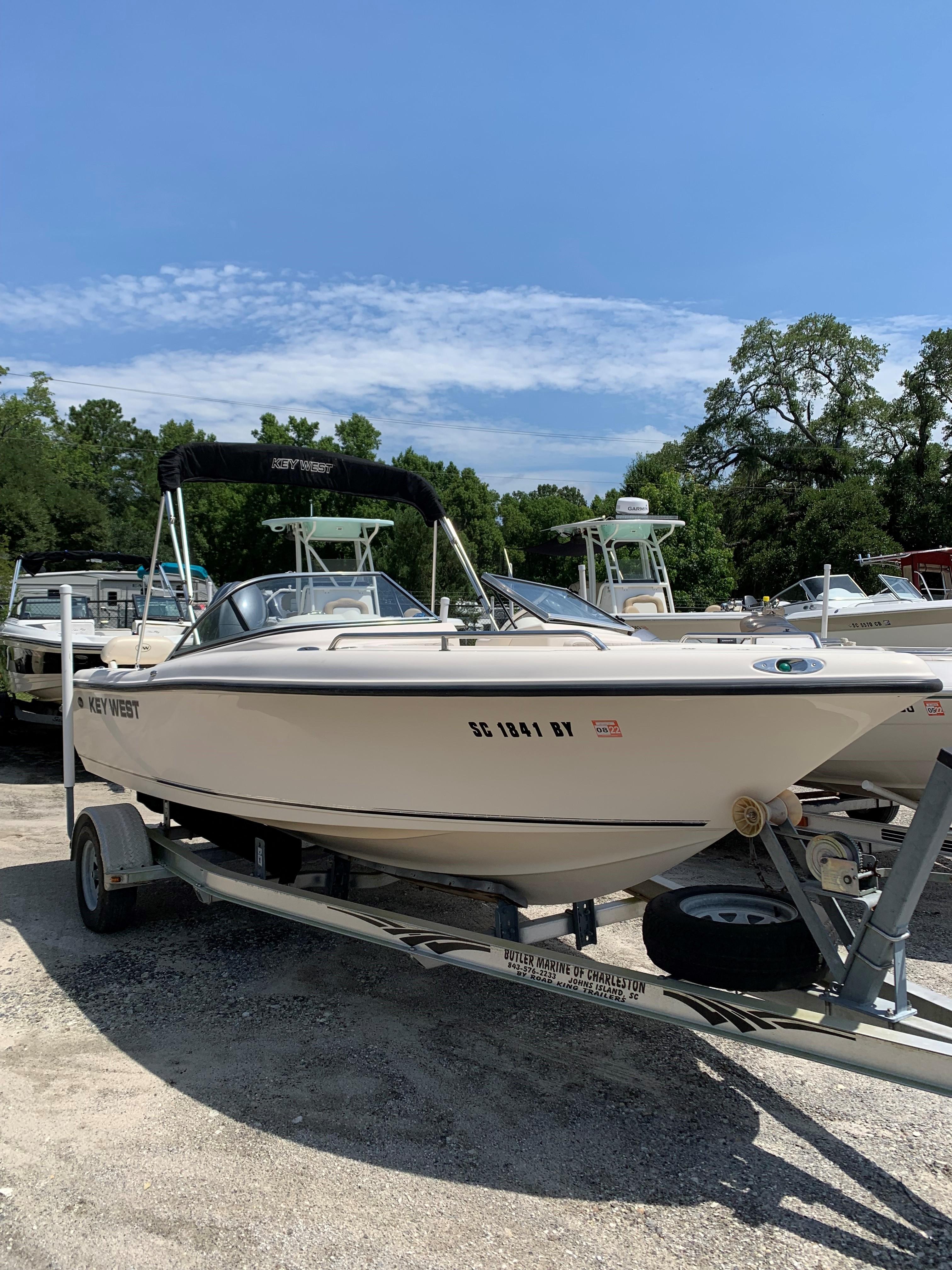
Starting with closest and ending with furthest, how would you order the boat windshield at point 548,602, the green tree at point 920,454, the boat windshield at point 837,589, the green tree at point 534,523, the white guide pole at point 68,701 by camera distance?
1. the boat windshield at point 548,602
2. the white guide pole at point 68,701
3. the boat windshield at point 837,589
4. the green tree at point 920,454
5. the green tree at point 534,523

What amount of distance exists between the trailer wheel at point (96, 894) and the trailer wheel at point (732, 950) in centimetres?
276

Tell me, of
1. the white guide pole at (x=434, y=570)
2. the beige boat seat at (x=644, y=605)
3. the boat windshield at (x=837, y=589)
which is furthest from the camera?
the boat windshield at (x=837, y=589)

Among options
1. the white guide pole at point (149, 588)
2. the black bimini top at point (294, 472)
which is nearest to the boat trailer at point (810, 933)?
the white guide pole at point (149, 588)

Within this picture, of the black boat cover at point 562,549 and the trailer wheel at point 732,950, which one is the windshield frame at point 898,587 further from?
the trailer wheel at point 732,950

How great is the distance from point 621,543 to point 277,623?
382 inches

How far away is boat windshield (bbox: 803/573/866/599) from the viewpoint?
531 inches

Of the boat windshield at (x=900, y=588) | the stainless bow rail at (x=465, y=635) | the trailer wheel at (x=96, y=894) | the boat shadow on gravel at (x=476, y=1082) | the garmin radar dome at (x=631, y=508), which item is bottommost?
the boat shadow on gravel at (x=476, y=1082)

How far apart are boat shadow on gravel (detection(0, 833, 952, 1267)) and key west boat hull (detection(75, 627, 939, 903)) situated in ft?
2.08

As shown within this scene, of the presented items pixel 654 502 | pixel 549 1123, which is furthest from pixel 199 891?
pixel 654 502

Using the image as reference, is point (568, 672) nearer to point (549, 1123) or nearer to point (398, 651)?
point (398, 651)

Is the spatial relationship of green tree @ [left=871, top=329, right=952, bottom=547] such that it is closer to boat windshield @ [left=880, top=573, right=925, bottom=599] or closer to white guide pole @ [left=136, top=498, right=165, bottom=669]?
boat windshield @ [left=880, top=573, right=925, bottom=599]

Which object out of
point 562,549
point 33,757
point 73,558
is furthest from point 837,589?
point 33,757

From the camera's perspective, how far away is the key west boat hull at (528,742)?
2.86 m

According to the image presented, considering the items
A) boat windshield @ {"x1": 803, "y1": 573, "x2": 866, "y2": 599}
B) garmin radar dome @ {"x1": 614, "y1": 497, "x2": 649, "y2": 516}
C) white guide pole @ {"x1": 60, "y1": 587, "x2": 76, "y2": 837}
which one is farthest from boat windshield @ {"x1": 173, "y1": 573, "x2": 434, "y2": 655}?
boat windshield @ {"x1": 803, "y1": 573, "x2": 866, "y2": 599}
